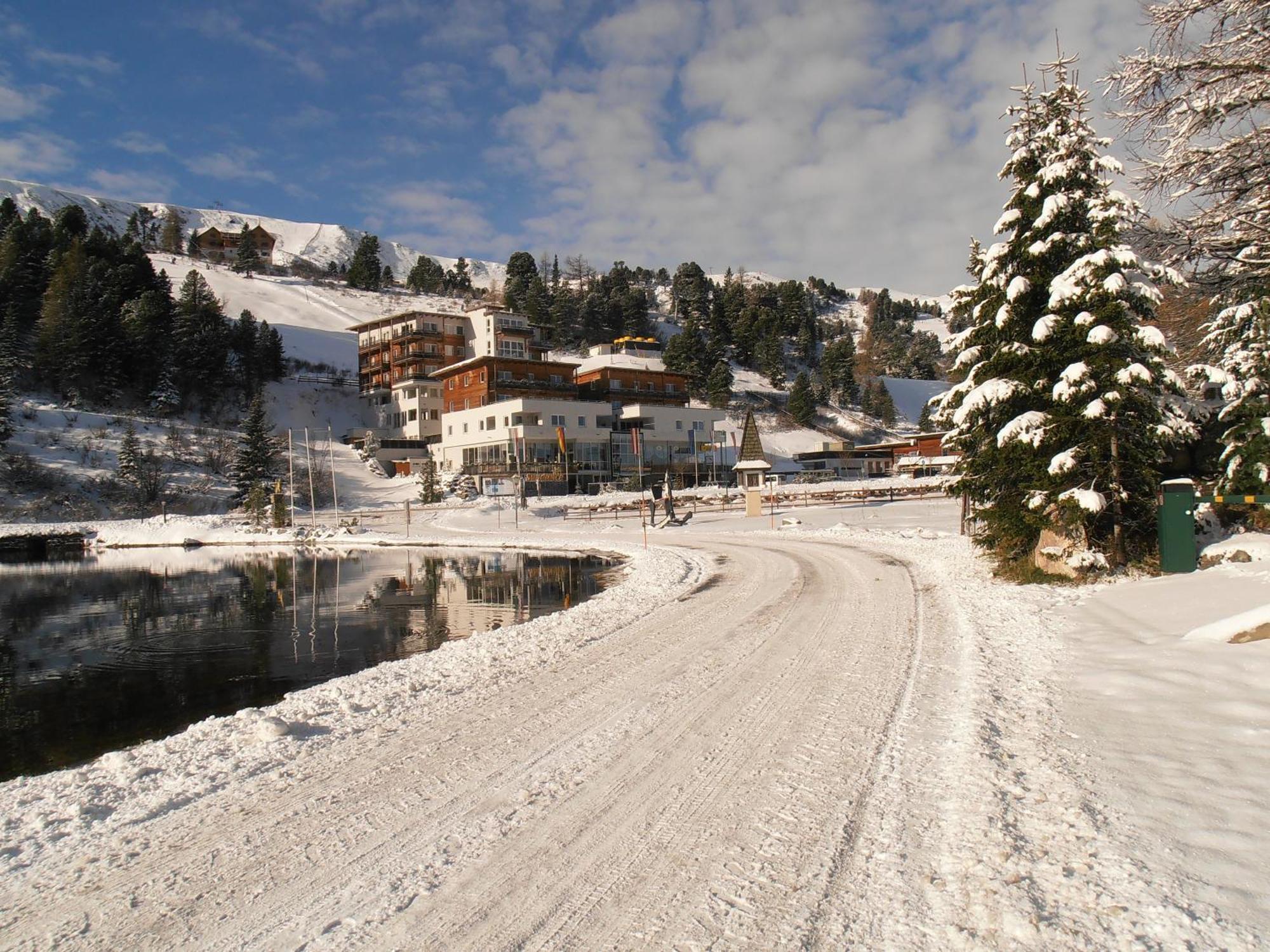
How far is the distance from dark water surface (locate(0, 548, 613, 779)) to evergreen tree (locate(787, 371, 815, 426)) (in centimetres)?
8497

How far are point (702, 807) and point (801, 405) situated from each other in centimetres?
10750

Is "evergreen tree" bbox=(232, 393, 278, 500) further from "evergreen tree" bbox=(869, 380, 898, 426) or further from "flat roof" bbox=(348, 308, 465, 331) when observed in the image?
"evergreen tree" bbox=(869, 380, 898, 426)

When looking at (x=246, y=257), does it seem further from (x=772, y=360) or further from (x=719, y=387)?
(x=772, y=360)

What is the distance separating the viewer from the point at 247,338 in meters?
84.6

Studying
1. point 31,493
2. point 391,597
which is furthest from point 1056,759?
point 31,493

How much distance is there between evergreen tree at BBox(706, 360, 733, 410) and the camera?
4031 inches

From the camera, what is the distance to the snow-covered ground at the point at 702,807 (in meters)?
3.85

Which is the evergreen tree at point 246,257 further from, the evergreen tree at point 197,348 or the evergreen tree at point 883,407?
the evergreen tree at point 883,407

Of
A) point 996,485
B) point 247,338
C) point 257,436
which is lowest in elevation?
point 996,485

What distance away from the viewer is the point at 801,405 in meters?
109

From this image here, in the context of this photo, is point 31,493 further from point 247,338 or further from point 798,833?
point 798,833

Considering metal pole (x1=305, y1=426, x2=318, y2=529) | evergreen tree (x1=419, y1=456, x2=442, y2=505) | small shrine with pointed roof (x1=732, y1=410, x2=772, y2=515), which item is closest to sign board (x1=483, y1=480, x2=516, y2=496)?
evergreen tree (x1=419, y1=456, x2=442, y2=505)

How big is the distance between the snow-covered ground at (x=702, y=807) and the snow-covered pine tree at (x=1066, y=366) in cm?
447

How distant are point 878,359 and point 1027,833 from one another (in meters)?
164
